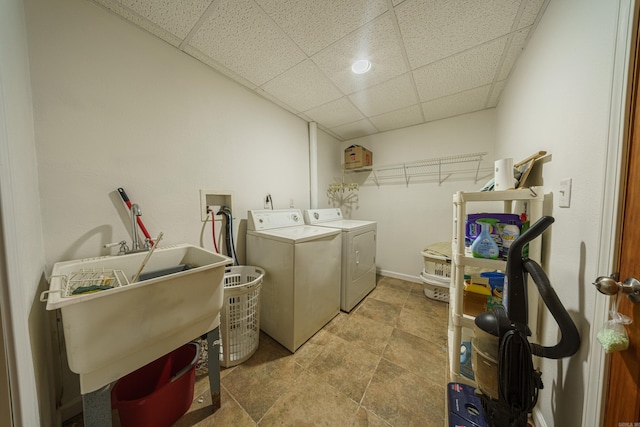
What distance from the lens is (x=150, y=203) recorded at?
1.31 m

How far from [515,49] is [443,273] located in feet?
6.71

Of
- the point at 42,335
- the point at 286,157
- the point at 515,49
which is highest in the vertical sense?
the point at 515,49

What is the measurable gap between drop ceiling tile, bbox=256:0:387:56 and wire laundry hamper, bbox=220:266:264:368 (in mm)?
1679

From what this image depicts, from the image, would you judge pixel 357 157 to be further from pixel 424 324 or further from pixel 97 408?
pixel 97 408

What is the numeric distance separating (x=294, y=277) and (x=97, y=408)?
1.01 metres

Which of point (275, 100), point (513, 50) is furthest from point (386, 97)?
point (275, 100)

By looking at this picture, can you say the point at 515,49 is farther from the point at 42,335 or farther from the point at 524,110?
the point at 42,335

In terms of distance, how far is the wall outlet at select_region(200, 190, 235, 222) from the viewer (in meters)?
1.56

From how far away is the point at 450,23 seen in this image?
1.19 m

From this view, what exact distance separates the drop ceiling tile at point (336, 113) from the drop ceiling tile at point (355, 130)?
0.13m

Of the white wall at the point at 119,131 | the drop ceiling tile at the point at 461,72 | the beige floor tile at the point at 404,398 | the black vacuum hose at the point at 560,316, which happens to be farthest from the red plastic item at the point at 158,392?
the drop ceiling tile at the point at 461,72

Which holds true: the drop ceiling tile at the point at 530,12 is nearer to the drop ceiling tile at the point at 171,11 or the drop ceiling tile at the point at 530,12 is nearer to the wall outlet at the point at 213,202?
the drop ceiling tile at the point at 171,11

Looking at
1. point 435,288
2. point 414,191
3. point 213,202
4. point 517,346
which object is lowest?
point 435,288

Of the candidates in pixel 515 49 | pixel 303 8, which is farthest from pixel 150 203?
pixel 515 49
